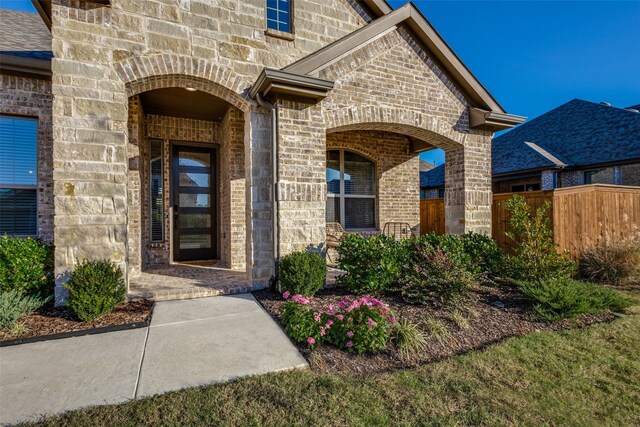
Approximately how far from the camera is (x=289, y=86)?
5297 mm

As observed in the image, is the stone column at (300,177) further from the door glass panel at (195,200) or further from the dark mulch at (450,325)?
the door glass panel at (195,200)

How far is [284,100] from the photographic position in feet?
18.3

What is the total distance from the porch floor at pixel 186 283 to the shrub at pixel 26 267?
116 cm

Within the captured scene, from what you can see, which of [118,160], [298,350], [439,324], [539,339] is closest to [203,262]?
[118,160]

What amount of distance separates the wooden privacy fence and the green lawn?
4.66 metres

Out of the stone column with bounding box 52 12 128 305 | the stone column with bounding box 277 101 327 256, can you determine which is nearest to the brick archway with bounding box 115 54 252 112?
the stone column with bounding box 52 12 128 305

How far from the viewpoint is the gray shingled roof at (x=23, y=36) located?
5996mm

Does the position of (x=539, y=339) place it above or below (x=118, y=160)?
below

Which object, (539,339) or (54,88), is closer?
(539,339)

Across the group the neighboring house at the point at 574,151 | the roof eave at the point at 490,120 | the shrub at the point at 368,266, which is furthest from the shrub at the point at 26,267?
the neighboring house at the point at 574,151

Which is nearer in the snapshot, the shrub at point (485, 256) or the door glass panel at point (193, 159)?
the shrub at point (485, 256)

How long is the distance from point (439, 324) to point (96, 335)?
166 inches

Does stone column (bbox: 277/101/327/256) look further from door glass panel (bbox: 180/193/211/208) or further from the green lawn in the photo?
door glass panel (bbox: 180/193/211/208)

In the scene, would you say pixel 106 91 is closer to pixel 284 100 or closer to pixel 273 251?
pixel 284 100
